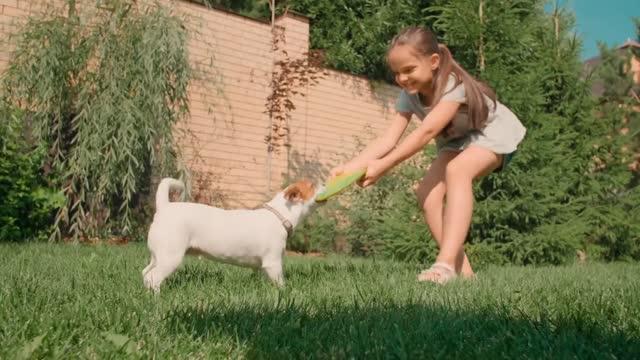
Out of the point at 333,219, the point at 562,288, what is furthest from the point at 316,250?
the point at 562,288

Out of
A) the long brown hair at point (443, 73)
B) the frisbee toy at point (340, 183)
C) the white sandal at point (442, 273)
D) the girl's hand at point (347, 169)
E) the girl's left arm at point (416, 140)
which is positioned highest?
the long brown hair at point (443, 73)

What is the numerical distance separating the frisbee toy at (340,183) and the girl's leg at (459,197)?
0.78m

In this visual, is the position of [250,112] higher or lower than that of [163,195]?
higher

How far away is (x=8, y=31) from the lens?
7.03 metres

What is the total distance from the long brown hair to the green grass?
1.11 m

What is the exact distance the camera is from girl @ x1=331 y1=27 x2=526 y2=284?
11.6ft

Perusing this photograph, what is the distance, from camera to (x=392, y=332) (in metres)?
1.93

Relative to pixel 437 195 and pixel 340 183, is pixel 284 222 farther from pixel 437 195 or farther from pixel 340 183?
pixel 437 195

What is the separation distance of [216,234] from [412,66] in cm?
156

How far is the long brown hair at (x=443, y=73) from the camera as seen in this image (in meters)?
3.62

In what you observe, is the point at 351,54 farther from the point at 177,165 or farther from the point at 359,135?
the point at 177,165

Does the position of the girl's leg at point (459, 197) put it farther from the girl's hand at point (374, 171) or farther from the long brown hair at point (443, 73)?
the girl's hand at point (374, 171)

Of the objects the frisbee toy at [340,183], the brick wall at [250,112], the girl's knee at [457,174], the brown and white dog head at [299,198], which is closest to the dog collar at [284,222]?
the brown and white dog head at [299,198]

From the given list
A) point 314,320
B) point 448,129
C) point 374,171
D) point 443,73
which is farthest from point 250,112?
point 314,320
